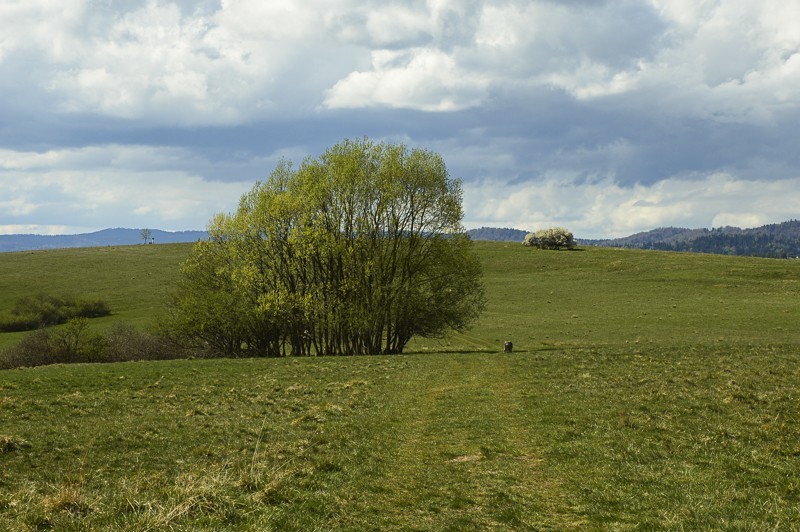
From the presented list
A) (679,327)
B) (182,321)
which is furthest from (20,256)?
(679,327)

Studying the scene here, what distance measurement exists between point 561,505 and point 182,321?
51.2 m

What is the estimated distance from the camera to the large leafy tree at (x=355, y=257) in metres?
52.1

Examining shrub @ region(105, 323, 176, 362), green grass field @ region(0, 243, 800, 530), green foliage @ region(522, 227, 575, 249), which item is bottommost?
shrub @ region(105, 323, 176, 362)

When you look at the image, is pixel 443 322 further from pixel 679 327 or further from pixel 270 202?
pixel 679 327

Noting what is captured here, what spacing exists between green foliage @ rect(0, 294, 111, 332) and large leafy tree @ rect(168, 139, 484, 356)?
46.1 meters

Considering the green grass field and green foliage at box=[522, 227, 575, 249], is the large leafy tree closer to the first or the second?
the green grass field

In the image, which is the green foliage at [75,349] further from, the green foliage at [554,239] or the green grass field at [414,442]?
the green foliage at [554,239]

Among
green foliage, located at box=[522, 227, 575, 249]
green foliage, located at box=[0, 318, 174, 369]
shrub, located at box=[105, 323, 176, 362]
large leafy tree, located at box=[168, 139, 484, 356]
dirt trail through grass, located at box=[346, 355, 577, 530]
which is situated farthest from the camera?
green foliage, located at box=[522, 227, 575, 249]

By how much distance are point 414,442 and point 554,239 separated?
150 m

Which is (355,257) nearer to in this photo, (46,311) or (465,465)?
(465,465)

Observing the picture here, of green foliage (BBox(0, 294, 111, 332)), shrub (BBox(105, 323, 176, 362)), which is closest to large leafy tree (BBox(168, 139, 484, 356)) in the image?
shrub (BBox(105, 323, 176, 362))

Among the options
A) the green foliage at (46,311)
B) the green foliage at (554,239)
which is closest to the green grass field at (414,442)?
the green foliage at (46,311)

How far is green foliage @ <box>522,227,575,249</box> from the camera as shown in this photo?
159875 mm

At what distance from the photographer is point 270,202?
5428 centimetres
